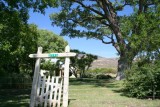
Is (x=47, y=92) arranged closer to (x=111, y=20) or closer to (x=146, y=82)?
(x=146, y=82)

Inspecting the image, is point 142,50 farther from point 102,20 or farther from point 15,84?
point 102,20

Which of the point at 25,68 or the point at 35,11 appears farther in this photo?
the point at 25,68

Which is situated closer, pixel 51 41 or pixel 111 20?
pixel 111 20

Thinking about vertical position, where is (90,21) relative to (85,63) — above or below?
above

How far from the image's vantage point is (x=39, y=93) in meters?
12.8

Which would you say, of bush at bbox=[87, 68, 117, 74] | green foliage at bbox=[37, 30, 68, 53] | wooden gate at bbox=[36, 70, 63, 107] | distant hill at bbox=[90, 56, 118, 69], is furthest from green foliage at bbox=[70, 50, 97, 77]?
wooden gate at bbox=[36, 70, 63, 107]

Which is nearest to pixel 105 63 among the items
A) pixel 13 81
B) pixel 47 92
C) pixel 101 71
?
pixel 101 71

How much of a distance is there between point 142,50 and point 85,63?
982 inches

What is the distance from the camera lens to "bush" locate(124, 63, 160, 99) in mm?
15062

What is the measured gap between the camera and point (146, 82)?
15242 mm

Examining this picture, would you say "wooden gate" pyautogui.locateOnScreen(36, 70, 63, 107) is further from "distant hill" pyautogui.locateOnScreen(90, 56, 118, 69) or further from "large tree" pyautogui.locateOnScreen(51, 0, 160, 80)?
"distant hill" pyautogui.locateOnScreen(90, 56, 118, 69)

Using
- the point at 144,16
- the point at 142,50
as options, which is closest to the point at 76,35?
the point at 144,16

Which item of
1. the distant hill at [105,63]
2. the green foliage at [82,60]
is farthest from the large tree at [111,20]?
the distant hill at [105,63]

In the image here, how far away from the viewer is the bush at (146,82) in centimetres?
1506
